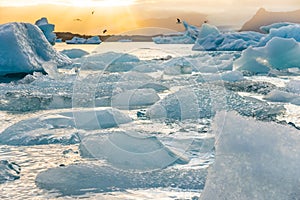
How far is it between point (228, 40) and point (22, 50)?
2055 cm

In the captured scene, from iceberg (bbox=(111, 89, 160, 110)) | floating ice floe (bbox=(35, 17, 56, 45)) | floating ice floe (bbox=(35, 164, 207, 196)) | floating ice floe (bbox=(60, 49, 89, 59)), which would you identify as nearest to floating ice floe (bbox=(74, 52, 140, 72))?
floating ice floe (bbox=(60, 49, 89, 59))

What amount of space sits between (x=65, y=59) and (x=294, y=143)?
668 inches

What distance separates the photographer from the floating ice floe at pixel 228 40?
31.5 m

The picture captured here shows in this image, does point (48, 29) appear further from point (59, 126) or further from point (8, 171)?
point (8, 171)

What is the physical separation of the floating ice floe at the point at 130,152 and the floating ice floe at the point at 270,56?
11.6m

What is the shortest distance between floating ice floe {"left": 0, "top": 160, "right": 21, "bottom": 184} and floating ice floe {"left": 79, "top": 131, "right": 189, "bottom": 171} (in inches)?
29.7

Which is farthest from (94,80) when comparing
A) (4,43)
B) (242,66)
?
(242,66)

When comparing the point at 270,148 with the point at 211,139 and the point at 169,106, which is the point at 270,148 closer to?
the point at 211,139

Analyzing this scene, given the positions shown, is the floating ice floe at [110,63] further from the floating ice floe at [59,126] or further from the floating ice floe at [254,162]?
the floating ice floe at [254,162]

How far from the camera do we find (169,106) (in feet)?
23.0

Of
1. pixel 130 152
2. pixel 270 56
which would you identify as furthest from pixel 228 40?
pixel 130 152

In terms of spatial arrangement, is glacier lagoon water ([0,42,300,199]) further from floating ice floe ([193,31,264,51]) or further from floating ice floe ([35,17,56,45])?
floating ice floe ([193,31,264,51])

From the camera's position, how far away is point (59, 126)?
5695 mm

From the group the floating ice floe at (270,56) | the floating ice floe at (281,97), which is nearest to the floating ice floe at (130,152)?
the floating ice floe at (281,97)
